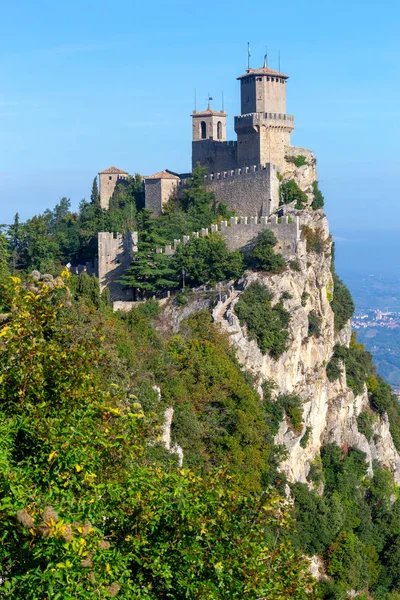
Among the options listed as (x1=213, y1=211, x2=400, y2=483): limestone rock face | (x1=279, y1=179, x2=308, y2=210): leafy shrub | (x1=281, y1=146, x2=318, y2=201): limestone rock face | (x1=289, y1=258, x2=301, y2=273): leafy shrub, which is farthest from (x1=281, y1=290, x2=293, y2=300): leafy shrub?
(x1=281, y1=146, x2=318, y2=201): limestone rock face

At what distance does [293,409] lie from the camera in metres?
44.1

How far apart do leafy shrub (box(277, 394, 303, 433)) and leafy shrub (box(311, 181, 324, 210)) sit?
12.3 meters

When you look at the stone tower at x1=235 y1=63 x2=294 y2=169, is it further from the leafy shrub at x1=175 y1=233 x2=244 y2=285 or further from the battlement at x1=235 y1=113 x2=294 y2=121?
the leafy shrub at x1=175 y1=233 x2=244 y2=285

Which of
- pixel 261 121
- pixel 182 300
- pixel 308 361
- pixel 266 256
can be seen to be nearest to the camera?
pixel 182 300

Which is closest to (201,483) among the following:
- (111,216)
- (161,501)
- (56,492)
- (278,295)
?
(161,501)

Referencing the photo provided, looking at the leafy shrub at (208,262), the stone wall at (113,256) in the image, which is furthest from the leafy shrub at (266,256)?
the stone wall at (113,256)

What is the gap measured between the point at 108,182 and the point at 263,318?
17.4 meters

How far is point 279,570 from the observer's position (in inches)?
642

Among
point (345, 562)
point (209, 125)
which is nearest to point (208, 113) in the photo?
point (209, 125)

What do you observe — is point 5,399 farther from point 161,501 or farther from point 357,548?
point 357,548

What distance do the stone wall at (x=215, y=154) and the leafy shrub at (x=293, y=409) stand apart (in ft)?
46.1

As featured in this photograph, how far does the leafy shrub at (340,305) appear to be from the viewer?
2108 inches

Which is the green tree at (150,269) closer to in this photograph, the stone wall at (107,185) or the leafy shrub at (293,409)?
the leafy shrub at (293,409)

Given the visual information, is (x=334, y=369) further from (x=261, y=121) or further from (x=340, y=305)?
(x=261, y=121)
